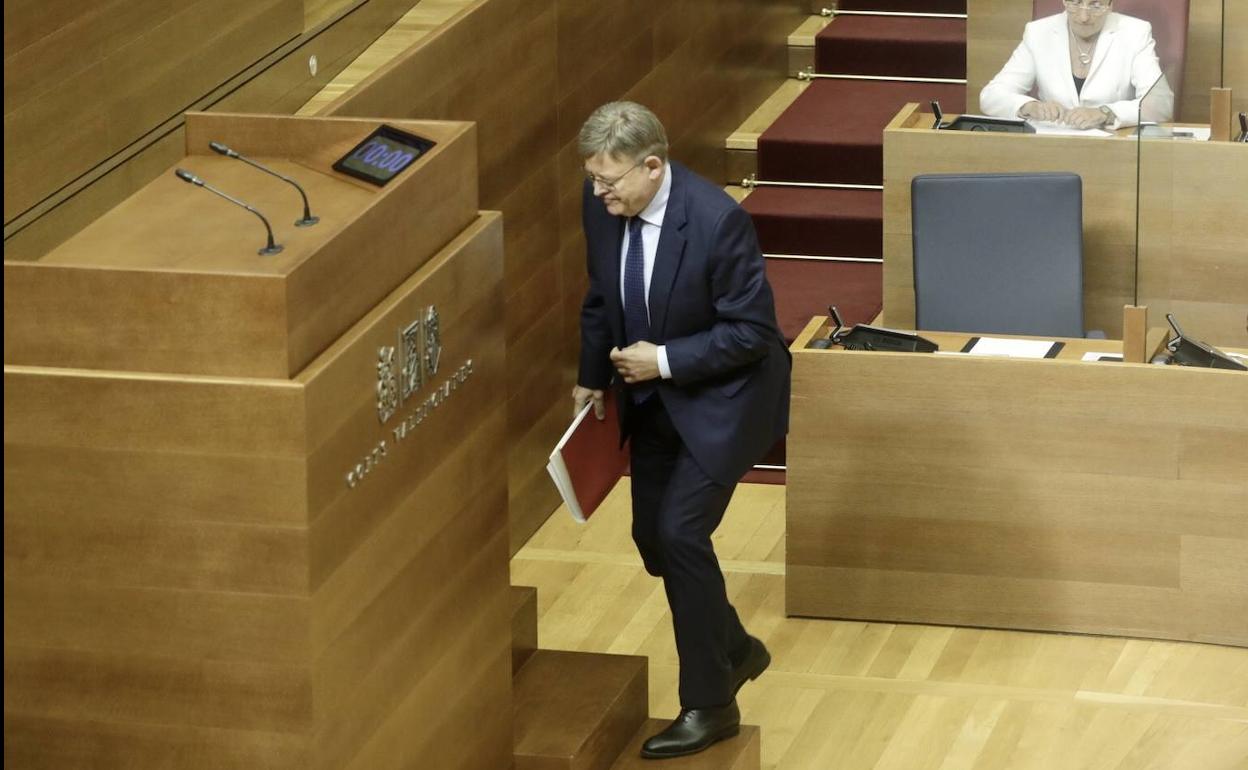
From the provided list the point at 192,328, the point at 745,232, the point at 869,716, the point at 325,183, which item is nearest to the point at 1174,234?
the point at 869,716

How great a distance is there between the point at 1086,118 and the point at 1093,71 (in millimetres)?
139

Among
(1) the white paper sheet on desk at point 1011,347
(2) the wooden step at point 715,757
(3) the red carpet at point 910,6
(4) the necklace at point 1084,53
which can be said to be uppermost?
(4) the necklace at point 1084,53

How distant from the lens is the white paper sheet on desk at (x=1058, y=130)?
18.3 feet

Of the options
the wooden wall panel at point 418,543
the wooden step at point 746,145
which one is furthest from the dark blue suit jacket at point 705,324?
the wooden step at point 746,145

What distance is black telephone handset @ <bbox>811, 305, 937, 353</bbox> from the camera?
4793 mm

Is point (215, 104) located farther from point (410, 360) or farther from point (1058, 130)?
point (1058, 130)

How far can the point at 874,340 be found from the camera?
15.8ft

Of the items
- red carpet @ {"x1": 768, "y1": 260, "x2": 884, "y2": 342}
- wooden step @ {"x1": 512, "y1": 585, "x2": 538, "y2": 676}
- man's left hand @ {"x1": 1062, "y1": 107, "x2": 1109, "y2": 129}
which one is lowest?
wooden step @ {"x1": 512, "y1": 585, "x2": 538, "y2": 676}

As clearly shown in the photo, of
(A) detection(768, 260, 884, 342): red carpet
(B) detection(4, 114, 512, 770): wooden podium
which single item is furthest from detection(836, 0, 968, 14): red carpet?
(B) detection(4, 114, 512, 770): wooden podium

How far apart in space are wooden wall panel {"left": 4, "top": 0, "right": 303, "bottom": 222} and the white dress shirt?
1.07 meters

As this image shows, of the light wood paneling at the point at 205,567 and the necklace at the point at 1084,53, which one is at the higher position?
the necklace at the point at 1084,53

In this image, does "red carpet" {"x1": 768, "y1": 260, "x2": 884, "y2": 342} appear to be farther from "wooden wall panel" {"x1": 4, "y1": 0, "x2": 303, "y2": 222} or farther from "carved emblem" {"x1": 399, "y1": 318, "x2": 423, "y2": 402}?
"carved emblem" {"x1": 399, "y1": 318, "x2": 423, "y2": 402}

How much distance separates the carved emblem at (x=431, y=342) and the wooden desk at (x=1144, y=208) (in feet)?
8.91

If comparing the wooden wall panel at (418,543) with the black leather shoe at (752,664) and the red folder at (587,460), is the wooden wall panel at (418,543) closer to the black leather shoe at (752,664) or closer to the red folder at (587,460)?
the red folder at (587,460)
